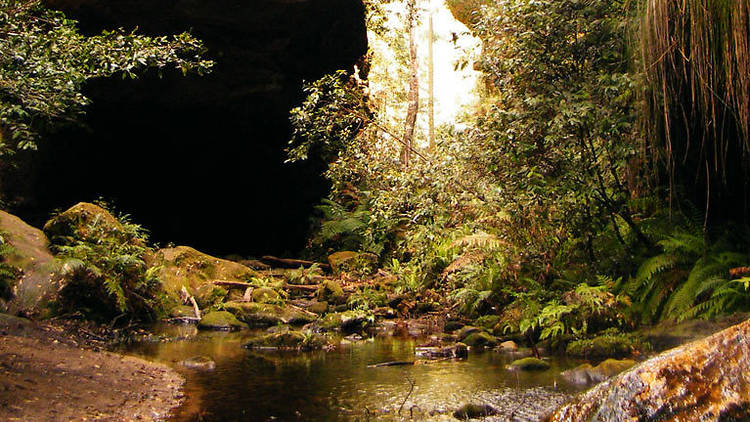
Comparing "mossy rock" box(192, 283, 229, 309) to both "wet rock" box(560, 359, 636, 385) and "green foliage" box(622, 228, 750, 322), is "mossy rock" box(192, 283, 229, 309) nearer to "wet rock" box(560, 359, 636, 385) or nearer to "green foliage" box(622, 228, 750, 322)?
"wet rock" box(560, 359, 636, 385)

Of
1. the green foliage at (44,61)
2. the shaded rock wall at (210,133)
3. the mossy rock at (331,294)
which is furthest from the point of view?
the shaded rock wall at (210,133)

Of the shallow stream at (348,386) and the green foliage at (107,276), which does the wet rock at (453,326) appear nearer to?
the shallow stream at (348,386)

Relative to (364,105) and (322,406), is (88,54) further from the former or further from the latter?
(364,105)

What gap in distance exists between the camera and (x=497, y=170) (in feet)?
25.3

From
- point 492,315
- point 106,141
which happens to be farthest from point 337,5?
point 492,315

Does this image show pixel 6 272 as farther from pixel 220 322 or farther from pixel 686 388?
pixel 686 388

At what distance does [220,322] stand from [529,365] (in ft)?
18.2

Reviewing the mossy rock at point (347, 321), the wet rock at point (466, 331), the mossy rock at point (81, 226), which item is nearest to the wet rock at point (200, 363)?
the mossy rock at point (347, 321)

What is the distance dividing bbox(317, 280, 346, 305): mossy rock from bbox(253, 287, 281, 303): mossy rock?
907mm

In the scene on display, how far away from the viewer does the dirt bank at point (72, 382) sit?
3768mm

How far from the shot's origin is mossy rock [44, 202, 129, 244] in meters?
9.32

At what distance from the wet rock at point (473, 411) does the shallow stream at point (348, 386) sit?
79mm

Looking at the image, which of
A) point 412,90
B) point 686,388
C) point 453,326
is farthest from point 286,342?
point 412,90

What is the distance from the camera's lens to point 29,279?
750cm
